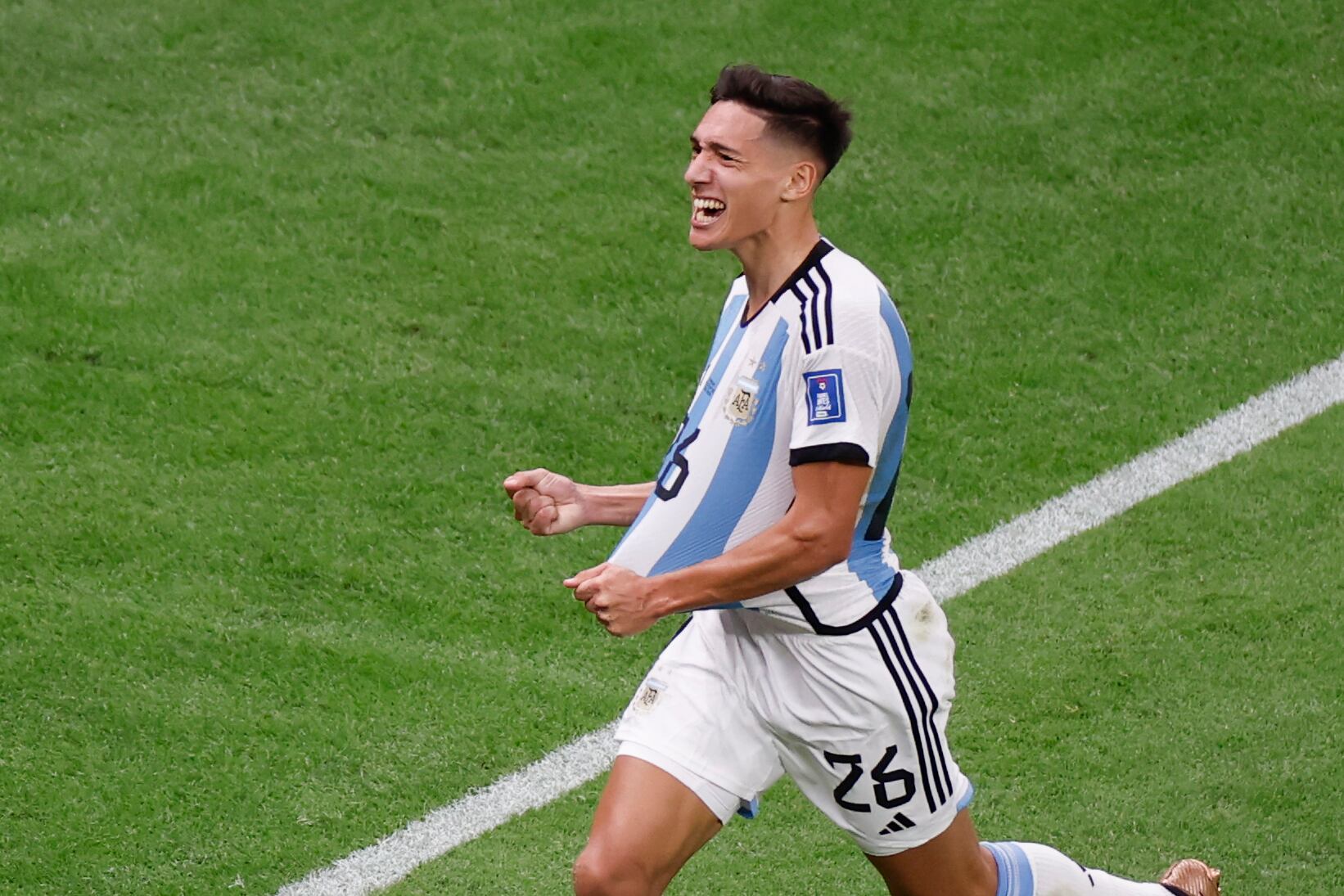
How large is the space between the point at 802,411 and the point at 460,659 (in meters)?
2.03

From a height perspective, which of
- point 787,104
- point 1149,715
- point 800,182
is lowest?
point 1149,715

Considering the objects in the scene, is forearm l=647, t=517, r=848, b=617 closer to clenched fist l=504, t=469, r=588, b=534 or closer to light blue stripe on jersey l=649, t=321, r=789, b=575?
light blue stripe on jersey l=649, t=321, r=789, b=575

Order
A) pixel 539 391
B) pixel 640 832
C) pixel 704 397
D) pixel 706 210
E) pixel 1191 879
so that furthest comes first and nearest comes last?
pixel 539 391, pixel 1191 879, pixel 704 397, pixel 706 210, pixel 640 832

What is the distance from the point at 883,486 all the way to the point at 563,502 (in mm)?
677

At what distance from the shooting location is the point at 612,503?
3648mm

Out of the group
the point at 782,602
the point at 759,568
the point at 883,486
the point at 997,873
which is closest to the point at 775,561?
the point at 759,568

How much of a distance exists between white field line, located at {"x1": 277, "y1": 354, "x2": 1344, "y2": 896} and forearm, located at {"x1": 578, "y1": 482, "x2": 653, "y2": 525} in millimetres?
1088

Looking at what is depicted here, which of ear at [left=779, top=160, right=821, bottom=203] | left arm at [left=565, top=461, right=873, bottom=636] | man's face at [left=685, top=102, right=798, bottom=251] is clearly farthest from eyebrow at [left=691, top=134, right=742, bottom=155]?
left arm at [left=565, top=461, right=873, bottom=636]

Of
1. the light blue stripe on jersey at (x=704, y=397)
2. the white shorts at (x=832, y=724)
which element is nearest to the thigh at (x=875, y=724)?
the white shorts at (x=832, y=724)

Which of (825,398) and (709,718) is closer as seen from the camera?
(825,398)

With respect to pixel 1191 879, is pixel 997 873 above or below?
above

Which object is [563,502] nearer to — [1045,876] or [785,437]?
[785,437]

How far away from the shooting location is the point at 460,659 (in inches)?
193

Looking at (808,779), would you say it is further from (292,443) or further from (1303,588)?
(292,443)
